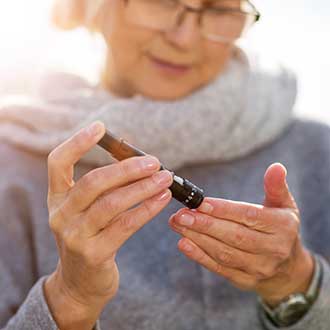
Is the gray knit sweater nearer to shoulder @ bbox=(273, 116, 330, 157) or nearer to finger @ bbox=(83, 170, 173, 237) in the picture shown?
shoulder @ bbox=(273, 116, 330, 157)

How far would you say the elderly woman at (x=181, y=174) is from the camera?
100 centimetres

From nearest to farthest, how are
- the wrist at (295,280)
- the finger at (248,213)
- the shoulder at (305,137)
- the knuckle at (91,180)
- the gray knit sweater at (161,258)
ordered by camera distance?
the knuckle at (91,180) → the finger at (248,213) → the wrist at (295,280) → the gray knit sweater at (161,258) → the shoulder at (305,137)

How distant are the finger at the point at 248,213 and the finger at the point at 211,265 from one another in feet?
0.21

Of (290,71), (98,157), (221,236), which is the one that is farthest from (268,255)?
(290,71)

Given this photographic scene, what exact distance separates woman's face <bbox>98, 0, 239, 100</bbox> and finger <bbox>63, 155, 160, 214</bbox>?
0.54 m

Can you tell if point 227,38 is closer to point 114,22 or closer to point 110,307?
point 114,22

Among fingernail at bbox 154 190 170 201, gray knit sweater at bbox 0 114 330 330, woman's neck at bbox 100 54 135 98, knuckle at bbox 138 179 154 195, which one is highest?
knuckle at bbox 138 179 154 195

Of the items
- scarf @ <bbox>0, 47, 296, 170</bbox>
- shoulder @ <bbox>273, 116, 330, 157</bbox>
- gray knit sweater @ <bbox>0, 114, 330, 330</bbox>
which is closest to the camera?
gray knit sweater @ <bbox>0, 114, 330, 330</bbox>

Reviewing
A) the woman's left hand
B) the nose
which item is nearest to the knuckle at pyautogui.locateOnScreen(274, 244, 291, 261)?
the woman's left hand

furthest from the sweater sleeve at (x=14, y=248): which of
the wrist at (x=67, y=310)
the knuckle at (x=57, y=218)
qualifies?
the knuckle at (x=57, y=218)

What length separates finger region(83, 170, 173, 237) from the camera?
2.82ft

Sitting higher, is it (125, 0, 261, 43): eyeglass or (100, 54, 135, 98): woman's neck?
(125, 0, 261, 43): eyeglass

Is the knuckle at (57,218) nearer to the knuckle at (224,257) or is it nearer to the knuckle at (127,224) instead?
the knuckle at (127,224)

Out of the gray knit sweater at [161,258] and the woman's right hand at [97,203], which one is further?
the gray knit sweater at [161,258]
